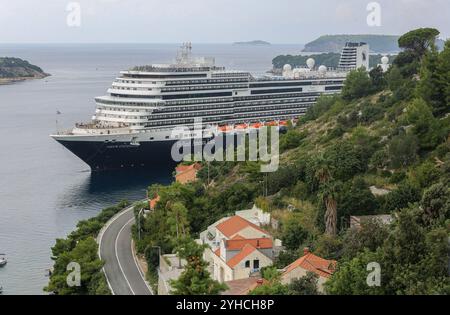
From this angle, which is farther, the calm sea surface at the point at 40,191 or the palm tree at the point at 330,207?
the calm sea surface at the point at 40,191

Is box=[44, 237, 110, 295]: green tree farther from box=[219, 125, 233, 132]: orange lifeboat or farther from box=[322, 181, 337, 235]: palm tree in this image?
box=[219, 125, 233, 132]: orange lifeboat

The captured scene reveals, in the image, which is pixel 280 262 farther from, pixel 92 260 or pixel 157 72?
pixel 157 72

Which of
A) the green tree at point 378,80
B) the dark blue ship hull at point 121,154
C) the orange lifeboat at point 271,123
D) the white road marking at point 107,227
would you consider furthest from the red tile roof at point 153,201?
the orange lifeboat at point 271,123

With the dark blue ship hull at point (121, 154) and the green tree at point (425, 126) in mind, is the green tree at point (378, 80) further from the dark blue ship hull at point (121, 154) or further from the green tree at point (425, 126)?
the green tree at point (425, 126)

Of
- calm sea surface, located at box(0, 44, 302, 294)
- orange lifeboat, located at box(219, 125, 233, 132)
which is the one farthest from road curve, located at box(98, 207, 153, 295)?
orange lifeboat, located at box(219, 125, 233, 132)

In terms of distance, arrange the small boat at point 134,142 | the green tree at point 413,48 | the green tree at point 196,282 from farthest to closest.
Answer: the small boat at point 134,142 < the green tree at point 413,48 < the green tree at point 196,282
